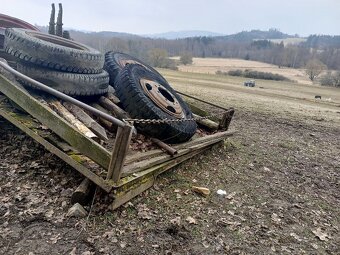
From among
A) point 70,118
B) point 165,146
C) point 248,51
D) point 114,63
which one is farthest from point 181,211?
point 248,51

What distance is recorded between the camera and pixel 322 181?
5.44 m

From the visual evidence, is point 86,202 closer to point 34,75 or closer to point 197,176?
point 197,176

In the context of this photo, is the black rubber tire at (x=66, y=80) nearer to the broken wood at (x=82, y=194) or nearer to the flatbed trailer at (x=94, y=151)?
the flatbed trailer at (x=94, y=151)

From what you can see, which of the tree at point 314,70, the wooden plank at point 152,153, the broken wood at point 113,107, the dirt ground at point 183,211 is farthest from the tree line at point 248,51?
the dirt ground at point 183,211

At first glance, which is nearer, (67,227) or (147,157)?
(67,227)

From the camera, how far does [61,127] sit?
3.73m

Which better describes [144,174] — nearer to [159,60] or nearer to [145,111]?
[145,111]

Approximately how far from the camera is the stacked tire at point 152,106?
4.84 meters

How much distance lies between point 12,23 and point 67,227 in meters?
5.98

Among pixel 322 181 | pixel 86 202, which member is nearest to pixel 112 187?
pixel 86 202

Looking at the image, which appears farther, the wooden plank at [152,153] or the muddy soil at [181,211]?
the wooden plank at [152,153]

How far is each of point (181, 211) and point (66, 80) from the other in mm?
2657

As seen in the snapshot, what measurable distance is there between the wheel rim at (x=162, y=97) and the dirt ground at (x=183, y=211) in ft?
2.88

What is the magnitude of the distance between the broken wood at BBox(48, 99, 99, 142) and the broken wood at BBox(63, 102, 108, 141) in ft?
0.48
